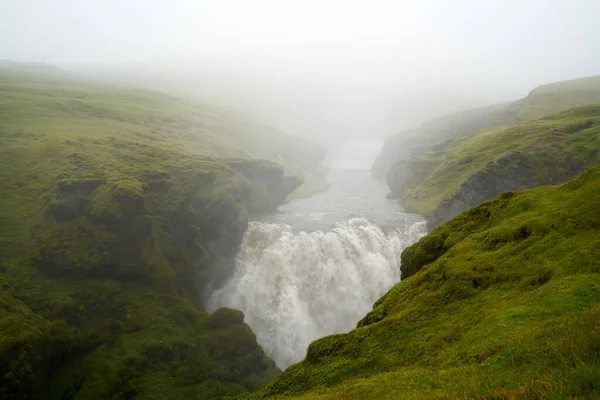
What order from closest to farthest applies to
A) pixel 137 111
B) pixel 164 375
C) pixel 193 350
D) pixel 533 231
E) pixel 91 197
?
1. pixel 533 231
2. pixel 164 375
3. pixel 193 350
4. pixel 91 197
5. pixel 137 111

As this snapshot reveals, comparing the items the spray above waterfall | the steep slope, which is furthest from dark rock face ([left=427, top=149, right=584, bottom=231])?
the steep slope

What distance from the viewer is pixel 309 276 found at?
5384 centimetres

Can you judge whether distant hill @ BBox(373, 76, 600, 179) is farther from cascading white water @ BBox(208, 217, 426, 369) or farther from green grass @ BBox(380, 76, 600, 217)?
cascading white water @ BBox(208, 217, 426, 369)

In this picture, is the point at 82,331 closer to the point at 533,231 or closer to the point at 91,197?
the point at 91,197

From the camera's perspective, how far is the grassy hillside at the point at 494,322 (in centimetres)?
820

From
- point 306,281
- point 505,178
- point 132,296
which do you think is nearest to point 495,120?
point 505,178

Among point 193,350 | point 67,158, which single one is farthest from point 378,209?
point 67,158

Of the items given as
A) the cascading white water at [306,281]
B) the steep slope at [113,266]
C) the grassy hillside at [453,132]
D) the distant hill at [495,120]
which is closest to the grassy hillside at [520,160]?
the grassy hillside at [453,132]

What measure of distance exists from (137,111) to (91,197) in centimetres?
6715

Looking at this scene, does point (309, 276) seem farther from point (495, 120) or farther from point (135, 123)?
point (495, 120)

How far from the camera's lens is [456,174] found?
83.1 meters

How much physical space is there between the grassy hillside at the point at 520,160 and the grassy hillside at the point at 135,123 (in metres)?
41.4

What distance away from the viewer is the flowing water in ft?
161

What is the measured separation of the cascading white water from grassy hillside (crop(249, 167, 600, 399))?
30.1 metres
